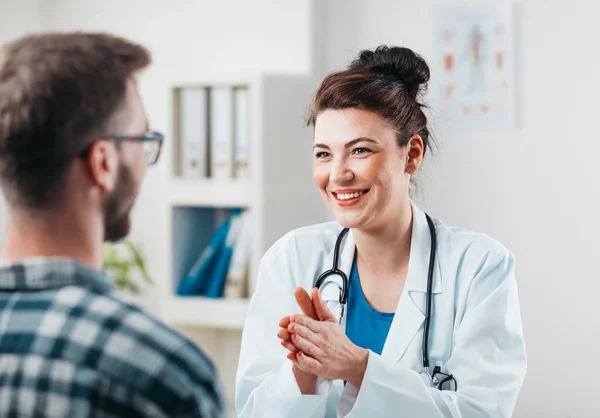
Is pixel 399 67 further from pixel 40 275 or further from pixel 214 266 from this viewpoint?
pixel 214 266

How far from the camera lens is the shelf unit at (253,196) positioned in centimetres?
314

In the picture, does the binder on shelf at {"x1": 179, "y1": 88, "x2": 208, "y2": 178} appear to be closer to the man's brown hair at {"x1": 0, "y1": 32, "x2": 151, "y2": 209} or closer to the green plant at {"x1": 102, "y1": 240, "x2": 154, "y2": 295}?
the green plant at {"x1": 102, "y1": 240, "x2": 154, "y2": 295}

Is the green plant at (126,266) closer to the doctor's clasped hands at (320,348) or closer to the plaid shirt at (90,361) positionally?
the doctor's clasped hands at (320,348)

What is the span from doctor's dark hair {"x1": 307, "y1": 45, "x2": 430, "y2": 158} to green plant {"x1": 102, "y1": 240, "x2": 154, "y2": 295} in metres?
1.77

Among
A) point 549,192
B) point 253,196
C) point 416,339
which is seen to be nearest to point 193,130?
point 253,196

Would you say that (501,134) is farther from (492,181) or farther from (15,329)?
(15,329)

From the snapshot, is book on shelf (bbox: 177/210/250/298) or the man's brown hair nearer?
the man's brown hair

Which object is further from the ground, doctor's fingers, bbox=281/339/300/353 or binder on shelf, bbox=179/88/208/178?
binder on shelf, bbox=179/88/208/178

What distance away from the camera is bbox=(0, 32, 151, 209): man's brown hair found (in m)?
0.85

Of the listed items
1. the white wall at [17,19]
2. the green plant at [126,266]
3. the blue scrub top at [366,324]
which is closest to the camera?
the blue scrub top at [366,324]

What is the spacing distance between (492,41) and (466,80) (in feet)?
0.56

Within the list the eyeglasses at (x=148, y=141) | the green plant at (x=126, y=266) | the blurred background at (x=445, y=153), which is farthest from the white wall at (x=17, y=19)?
the eyeglasses at (x=148, y=141)

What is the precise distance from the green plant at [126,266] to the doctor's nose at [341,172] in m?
1.82

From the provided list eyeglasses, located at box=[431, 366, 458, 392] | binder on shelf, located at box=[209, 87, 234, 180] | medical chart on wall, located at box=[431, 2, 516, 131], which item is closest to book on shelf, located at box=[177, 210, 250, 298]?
binder on shelf, located at box=[209, 87, 234, 180]
